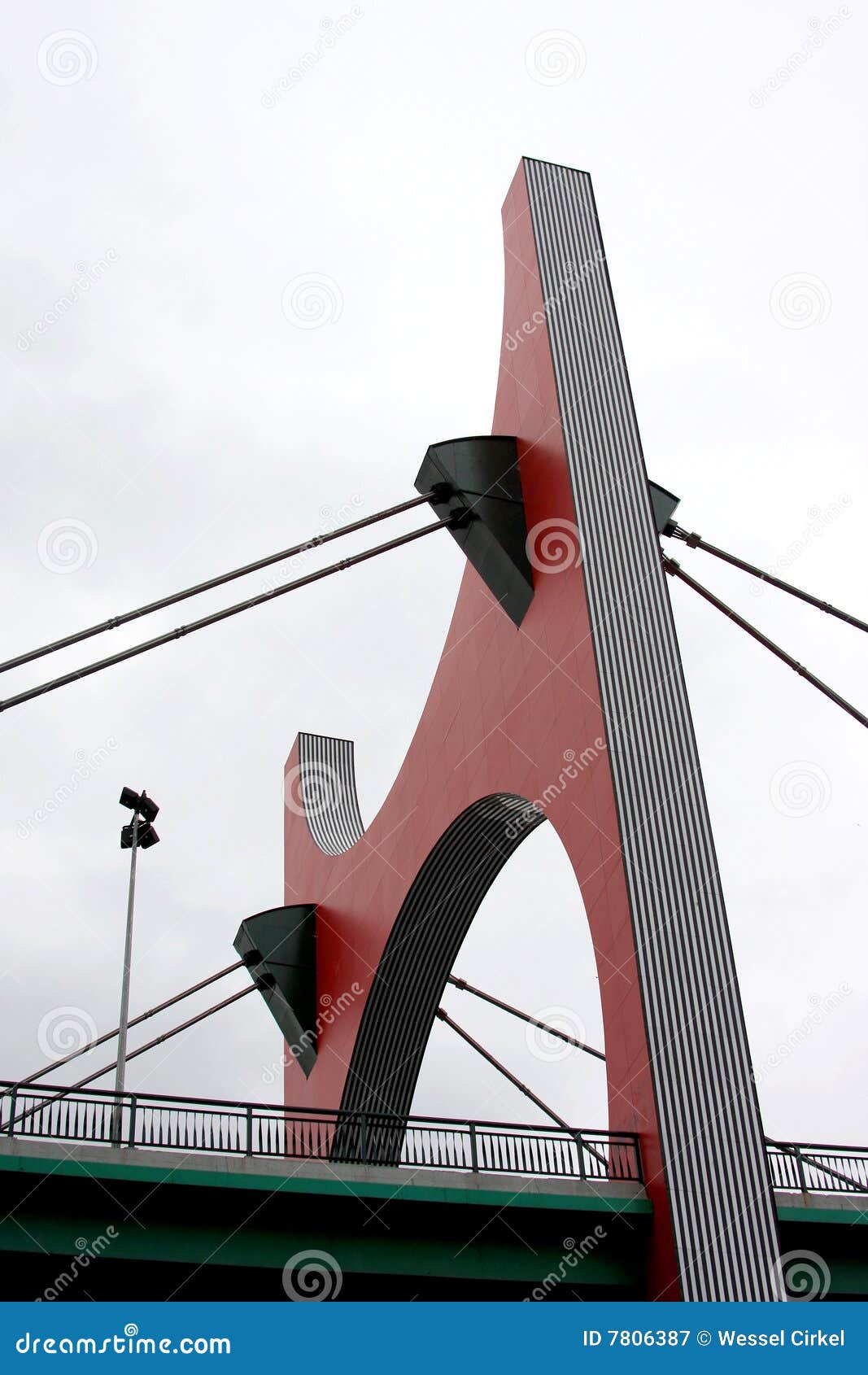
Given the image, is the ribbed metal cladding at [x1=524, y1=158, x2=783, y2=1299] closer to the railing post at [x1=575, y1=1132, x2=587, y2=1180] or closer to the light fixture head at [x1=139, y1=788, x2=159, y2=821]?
the railing post at [x1=575, y1=1132, x2=587, y2=1180]

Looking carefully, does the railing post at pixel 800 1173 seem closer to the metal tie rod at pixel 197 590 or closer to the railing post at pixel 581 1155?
the railing post at pixel 581 1155

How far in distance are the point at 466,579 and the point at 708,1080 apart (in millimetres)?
11124

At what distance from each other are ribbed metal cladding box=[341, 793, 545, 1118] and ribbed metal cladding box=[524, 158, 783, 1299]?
6.68 metres

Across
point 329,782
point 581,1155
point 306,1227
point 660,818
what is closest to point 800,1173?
point 581,1155

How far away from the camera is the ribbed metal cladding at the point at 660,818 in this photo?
53.4ft

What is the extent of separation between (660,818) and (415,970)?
9741mm

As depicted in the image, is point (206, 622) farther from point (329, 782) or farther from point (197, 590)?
point (329, 782)

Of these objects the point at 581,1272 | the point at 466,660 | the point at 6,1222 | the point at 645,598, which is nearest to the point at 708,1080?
the point at 581,1272

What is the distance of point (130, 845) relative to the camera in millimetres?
25516

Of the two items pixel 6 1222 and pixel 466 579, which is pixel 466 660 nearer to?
pixel 466 579

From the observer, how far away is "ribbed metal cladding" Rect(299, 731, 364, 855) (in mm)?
34406

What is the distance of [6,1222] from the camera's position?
51.2ft

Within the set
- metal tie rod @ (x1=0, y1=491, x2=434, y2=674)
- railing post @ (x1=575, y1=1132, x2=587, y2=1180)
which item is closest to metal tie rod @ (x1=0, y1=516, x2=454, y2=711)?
metal tie rod @ (x1=0, y1=491, x2=434, y2=674)

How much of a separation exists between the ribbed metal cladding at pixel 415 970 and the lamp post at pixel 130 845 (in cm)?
485
